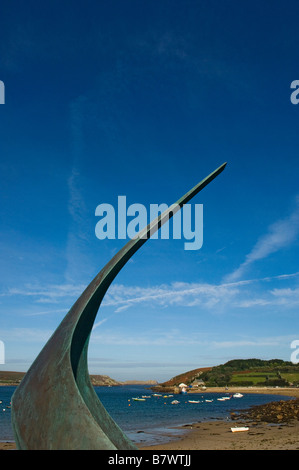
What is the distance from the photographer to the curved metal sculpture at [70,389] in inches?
193

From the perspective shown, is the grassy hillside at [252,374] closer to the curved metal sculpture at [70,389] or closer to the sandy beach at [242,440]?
the sandy beach at [242,440]

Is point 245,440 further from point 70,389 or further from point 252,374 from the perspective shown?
point 252,374

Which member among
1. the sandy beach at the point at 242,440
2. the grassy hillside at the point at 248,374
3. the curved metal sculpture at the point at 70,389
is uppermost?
the curved metal sculpture at the point at 70,389

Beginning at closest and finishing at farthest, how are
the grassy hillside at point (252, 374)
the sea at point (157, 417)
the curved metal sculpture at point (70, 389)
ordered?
the curved metal sculpture at point (70, 389), the sea at point (157, 417), the grassy hillside at point (252, 374)

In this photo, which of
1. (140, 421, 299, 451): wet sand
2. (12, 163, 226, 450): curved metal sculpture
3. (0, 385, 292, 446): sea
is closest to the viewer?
(12, 163, 226, 450): curved metal sculpture

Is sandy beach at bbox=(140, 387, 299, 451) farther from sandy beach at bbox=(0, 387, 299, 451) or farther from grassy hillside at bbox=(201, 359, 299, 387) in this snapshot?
grassy hillside at bbox=(201, 359, 299, 387)

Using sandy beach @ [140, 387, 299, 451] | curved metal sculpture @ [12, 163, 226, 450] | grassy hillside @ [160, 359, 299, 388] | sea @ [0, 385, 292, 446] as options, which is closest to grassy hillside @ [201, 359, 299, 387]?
grassy hillside @ [160, 359, 299, 388]

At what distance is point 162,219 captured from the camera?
6875mm

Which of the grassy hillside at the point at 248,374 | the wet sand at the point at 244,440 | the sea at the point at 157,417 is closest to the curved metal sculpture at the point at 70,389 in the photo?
the wet sand at the point at 244,440

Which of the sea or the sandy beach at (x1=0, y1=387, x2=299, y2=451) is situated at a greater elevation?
the sandy beach at (x1=0, y1=387, x2=299, y2=451)

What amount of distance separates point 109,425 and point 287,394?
75951 mm

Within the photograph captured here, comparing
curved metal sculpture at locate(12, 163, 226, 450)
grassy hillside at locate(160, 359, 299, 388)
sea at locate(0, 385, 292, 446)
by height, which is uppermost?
curved metal sculpture at locate(12, 163, 226, 450)

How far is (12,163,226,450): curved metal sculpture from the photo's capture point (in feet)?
16.1
